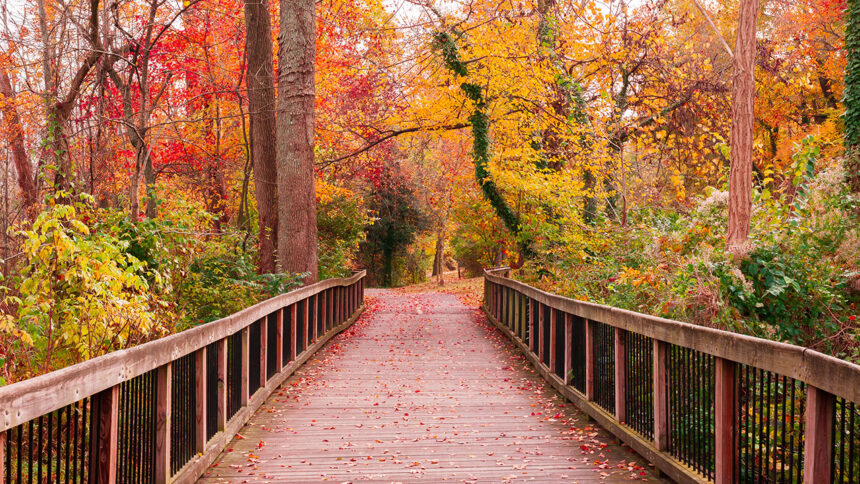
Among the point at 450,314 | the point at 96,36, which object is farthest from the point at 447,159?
the point at 96,36

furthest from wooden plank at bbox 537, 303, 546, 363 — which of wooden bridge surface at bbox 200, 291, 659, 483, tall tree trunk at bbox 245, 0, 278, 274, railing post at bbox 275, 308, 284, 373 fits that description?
tall tree trunk at bbox 245, 0, 278, 274

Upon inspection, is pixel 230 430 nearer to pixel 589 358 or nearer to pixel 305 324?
pixel 589 358

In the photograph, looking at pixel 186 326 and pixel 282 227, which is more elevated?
pixel 282 227

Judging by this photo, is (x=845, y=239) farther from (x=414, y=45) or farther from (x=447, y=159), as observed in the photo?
(x=447, y=159)

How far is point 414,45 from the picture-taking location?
17.1 metres

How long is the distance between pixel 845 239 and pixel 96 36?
9909 mm

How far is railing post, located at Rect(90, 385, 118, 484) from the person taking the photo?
3.31 metres

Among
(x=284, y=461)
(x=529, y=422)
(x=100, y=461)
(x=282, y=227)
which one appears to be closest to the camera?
(x=100, y=461)

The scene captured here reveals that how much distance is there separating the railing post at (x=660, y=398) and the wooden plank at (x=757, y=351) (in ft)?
0.38

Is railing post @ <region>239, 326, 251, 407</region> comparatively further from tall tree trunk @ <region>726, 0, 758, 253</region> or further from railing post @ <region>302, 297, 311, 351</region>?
tall tree trunk @ <region>726, 0, 758, 253</region>

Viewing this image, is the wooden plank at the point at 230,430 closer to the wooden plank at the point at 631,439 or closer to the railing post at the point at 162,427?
the railing post at the point at 162,427

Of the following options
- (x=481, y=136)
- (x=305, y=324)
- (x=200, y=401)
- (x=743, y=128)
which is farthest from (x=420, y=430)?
(x=481, y=136)

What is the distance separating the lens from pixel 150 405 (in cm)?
400

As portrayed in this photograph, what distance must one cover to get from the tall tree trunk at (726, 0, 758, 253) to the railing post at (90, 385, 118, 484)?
706 centimetres
